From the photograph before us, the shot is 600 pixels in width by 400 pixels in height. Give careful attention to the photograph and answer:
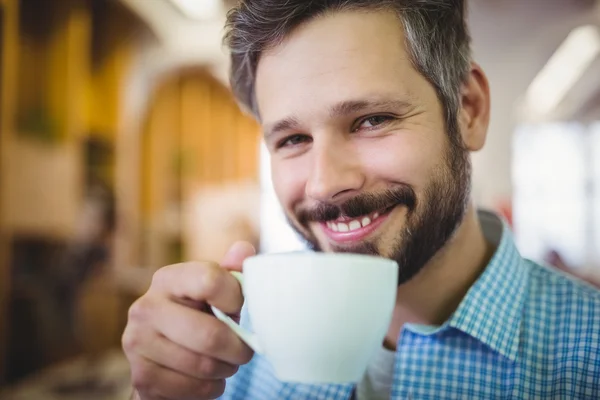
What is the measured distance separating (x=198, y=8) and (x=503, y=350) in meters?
4.33

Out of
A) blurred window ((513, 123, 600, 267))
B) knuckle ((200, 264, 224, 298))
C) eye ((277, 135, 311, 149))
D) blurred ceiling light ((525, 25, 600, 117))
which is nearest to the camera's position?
knuckle ((200, 264, 224, 298))

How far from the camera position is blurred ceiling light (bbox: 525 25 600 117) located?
556 cm

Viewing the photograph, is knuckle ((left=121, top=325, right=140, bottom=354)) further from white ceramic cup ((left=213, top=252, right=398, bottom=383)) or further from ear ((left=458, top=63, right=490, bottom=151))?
ear ((left=458, top=63, right=490, bottom=151))

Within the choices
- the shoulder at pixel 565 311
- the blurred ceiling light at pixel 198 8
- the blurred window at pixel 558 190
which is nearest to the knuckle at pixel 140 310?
the shoulder at pixel 565 311

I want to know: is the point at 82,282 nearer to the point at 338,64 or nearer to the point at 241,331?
the point at 338,64

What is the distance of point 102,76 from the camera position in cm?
493

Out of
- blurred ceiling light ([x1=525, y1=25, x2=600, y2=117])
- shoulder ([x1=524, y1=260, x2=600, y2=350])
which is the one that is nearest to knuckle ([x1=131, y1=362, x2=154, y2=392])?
shoulder ([x1=524, y1=260, x2=600, y2=350])

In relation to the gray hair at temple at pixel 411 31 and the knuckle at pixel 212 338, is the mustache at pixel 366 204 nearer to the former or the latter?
the gray hair at temple at pixel 411 31

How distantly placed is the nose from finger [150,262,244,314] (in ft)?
0.81

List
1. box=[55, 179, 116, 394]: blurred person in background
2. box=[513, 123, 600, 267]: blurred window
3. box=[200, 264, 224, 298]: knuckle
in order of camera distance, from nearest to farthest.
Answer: box=[200, 264, 224, 298]: knuckle < box=[55, 179, 116, 394]: blurred person in background < box=[513, 123, 600, 267]: blurred window

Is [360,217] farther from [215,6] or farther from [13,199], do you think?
[215,6]

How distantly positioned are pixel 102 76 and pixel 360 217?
183 inches

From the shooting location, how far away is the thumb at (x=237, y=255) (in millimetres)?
618

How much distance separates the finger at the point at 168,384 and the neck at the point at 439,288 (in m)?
0.44
